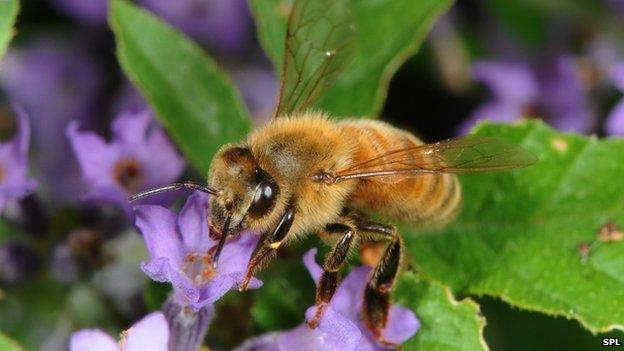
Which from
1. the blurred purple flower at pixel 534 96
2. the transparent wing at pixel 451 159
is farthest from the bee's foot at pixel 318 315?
the blurred purple flower at pixel 534 96

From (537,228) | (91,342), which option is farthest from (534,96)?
(91,342)

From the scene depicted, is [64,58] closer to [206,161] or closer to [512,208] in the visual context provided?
[206,161]

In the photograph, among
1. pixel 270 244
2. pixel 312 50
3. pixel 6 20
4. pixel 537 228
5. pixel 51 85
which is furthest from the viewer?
pixel 51 85

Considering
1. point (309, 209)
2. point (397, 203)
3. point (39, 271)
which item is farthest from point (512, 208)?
point (39, 271)

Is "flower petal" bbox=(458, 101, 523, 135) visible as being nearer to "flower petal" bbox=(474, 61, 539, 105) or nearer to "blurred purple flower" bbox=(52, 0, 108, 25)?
"flower petal" bbox=(474, 61, 539, 105)

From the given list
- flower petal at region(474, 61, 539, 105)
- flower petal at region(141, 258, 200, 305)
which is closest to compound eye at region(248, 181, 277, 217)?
flower petal at region(141, 258, 200, 305)

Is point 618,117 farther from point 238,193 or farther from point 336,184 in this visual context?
point 238,193
